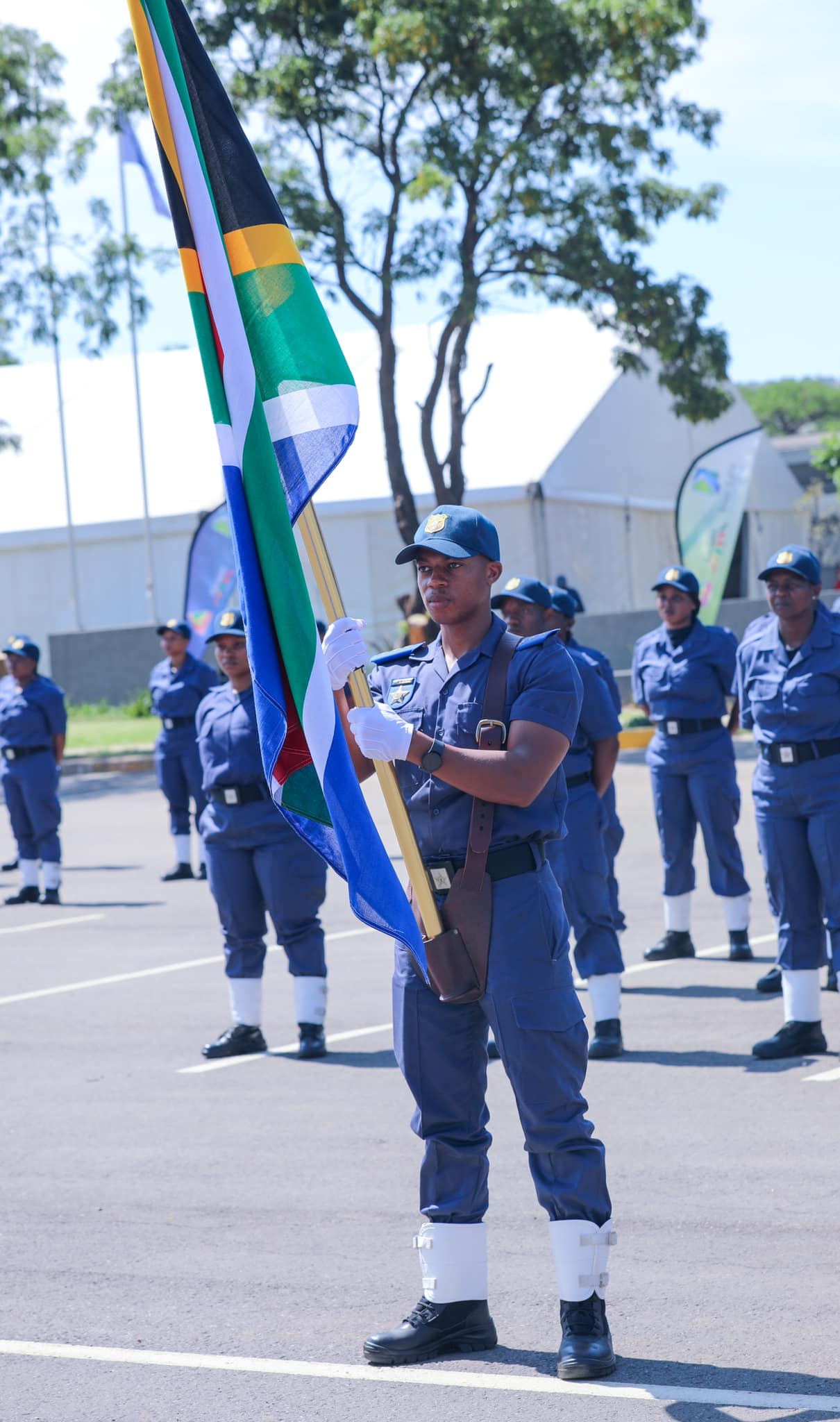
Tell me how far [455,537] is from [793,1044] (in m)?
4.15

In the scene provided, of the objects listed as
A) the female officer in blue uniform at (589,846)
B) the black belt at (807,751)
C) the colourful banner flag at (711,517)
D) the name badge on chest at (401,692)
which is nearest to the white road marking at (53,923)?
the female officer in blue uniform at (589,846)

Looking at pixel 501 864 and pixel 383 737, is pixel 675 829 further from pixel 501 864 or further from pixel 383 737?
pixel 383 737

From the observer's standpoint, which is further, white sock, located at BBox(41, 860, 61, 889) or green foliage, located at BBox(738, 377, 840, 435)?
green foliage, located at BBox(738, 377, 840, 435)

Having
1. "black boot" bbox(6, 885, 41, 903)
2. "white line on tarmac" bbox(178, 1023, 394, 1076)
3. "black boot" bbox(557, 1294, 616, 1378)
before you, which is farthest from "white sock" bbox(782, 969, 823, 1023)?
"black boot" bbox(6, 885, 41, 903)

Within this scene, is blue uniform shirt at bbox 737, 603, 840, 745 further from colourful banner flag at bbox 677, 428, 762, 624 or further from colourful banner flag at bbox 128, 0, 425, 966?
colourful banner flag at bbox 677, 428, 762, 624

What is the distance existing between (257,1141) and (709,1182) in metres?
1.89

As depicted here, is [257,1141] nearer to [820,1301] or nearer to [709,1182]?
[709,1182]

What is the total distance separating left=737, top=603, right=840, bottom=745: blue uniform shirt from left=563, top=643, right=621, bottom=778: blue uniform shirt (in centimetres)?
84

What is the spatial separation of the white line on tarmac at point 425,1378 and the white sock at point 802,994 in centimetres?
374

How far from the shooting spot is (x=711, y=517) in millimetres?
24281

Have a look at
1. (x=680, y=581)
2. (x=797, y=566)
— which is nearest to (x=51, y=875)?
(x=680, y=581)

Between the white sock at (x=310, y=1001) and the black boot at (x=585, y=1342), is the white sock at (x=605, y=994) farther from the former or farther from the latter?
the black boot at (x=585, y=1342)

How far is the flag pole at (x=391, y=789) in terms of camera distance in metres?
4.56

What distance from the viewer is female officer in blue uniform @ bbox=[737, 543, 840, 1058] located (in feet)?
25.9
